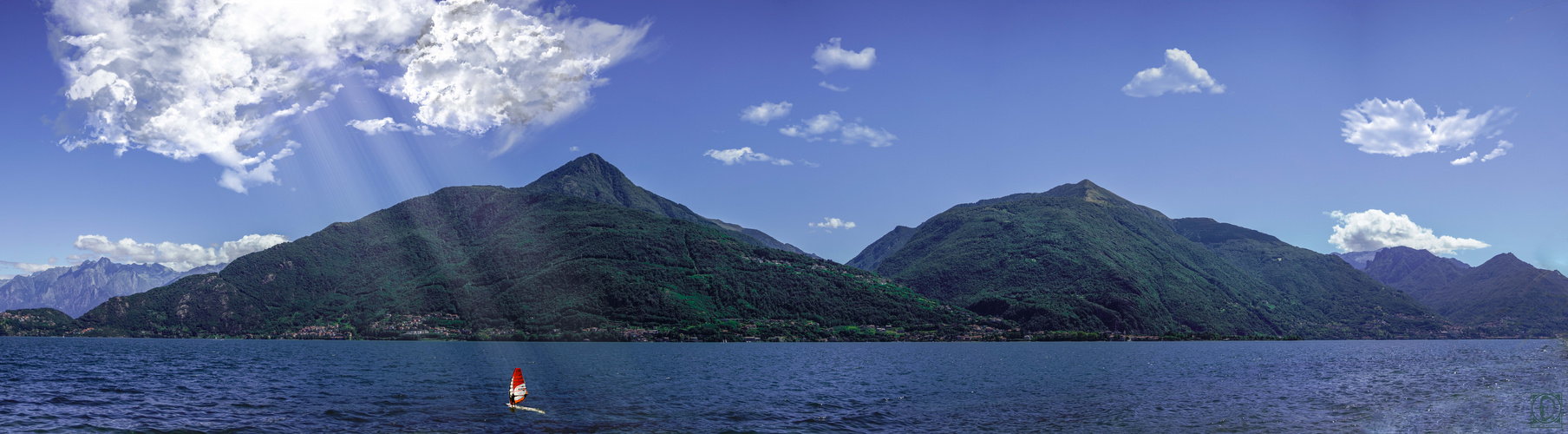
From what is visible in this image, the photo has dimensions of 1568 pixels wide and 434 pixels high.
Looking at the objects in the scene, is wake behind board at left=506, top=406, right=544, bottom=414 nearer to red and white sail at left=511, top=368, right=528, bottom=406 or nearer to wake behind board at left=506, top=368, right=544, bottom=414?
wake behind board at left=506, top=368, right=544, bottom=414

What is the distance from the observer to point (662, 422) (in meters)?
39.0

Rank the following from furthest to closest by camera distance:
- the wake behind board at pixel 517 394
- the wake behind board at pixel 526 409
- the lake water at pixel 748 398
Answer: the wake behind board at pixel 517 394, the wake behind board at pixel 526 409, the lake water at pixel 748 398

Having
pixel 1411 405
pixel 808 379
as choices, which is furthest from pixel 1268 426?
pixel 808 379

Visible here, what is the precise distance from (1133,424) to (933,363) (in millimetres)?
62488

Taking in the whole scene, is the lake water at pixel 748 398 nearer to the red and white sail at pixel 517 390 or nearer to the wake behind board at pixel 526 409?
the wake behind board at pixel 526 409

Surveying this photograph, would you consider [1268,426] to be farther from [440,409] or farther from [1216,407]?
[440,409]

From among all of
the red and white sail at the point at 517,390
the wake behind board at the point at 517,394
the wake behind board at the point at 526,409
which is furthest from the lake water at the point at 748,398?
the red and white sail at the point at 517,390

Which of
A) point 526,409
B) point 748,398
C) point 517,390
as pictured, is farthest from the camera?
point 748,398

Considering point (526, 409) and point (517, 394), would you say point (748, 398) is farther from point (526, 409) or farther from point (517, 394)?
point (517, 394)

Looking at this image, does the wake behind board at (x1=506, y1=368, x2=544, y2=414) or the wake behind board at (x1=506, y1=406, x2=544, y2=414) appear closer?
the wake behind board at (x1=506, y1=406, x2=544, y2=414)

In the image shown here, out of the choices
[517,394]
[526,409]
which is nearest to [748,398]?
[526,409]

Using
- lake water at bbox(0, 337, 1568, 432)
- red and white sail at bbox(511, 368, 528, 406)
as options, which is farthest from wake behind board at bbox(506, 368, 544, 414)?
lake water at bbox(0, 337, 1568, 432)

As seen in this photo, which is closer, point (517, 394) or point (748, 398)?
point (517, 394)

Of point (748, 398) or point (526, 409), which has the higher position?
point (526, 409)
